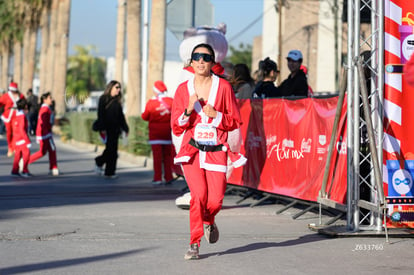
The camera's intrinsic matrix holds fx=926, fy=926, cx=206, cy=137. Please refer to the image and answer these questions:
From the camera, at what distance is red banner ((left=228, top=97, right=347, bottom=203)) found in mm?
10602

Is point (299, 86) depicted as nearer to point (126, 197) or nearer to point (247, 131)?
point (247, 131)

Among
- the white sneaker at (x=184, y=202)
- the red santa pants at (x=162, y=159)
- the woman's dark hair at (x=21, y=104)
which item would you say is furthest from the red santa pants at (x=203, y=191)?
the woman's dark hair at (x=21, y=104)

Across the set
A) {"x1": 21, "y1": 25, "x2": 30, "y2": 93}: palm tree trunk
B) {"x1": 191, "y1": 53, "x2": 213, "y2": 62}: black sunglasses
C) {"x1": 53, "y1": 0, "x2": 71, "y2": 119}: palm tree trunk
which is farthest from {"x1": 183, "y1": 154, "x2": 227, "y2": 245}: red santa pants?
{"x1": 21, "y1": 25, "x2": 30, "y2": 93}: palm tree trunk

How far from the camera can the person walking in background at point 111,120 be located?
18344 millimetres

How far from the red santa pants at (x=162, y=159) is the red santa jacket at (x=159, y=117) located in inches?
5.0

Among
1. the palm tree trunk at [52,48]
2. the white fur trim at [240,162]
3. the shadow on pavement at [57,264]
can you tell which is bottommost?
the shadow on pavement at [57,264]

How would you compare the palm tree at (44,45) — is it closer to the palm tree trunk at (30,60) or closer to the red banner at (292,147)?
the palm tree trunk at (30,60)

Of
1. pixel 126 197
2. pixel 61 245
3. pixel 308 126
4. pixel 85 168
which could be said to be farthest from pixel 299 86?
pixel 85 168

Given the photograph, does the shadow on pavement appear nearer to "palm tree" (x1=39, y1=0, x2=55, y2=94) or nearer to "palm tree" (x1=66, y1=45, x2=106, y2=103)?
"palm tree" (x1=39, y1=0, x2=55, y2=94)

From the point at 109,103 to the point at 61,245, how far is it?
965 cm

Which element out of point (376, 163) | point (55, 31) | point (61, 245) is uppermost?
point (55, 31)

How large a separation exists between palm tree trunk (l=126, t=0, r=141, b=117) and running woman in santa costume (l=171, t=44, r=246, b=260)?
20.8 metres

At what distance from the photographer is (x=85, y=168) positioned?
69.7 feet

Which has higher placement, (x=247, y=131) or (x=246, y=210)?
(x=247, y=131)
